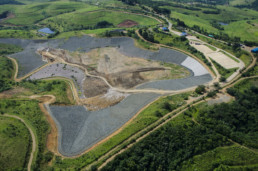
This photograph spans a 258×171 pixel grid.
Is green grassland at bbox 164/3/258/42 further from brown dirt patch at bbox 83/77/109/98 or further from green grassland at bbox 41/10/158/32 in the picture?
brown dirt patch at bbox 83/77/109/98

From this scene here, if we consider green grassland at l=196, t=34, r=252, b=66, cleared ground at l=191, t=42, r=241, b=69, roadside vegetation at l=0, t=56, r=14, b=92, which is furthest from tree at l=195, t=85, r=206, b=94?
roadside vegetation at l=0, t=56, r=14, b=92

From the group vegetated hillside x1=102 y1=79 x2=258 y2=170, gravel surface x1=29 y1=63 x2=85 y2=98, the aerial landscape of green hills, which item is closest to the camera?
vegetated hillside x1=102 y1=79 x2=258 y2=170

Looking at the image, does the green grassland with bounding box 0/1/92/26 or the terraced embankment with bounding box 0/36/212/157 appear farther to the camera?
the green grassland with bounding box 0/1/92/26

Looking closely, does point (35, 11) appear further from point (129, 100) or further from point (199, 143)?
point (199, 143)

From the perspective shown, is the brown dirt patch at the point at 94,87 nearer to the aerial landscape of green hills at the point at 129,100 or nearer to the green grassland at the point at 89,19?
the aerial landscape of green hills at the point at 129,100

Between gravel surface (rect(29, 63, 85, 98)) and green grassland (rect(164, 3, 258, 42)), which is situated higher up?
green grassland (rect(164, 3, 258, 42))

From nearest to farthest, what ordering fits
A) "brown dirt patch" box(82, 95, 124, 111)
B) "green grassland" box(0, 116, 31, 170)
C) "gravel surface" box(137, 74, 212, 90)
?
"green grassland" box(0, 116, 31, 170), "brown dirt patch" box(82, 95, 124, 111), "gravel surface" box(137, 74, 212, 90)

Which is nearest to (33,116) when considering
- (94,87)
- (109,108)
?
(109,108)
